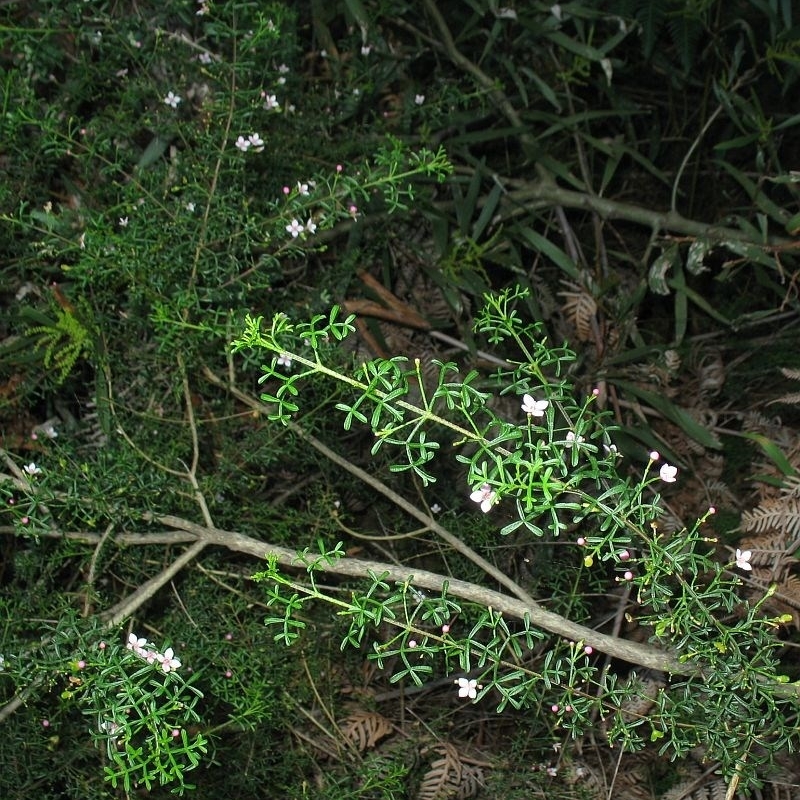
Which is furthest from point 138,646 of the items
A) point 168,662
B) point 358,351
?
point 358,351

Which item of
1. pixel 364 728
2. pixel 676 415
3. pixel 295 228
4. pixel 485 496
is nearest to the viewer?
pixel 485 496

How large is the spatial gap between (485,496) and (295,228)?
1069 mm

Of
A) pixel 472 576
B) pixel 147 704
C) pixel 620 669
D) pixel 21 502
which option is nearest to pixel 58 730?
pixel 147 704

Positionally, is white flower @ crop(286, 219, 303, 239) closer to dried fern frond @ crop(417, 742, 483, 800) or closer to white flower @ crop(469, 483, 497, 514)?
white flower @ crop(469, 483, 497, 514)

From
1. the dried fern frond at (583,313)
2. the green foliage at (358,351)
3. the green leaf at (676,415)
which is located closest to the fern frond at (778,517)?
the green foliage at (358,351)

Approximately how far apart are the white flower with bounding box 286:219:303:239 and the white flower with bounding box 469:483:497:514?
1037 millimetres

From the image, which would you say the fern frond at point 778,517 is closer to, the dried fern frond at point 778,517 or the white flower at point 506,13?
the dried fern frond at point 778,517

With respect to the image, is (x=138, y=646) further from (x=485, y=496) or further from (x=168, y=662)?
(x=485, y=496)

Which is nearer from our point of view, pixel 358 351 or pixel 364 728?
pixel 364 728

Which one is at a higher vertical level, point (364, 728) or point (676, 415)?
point (676, 415)

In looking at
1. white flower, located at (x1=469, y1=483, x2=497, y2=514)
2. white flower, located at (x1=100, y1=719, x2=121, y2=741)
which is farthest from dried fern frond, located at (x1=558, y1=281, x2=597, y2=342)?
white flower, located at (x1=100, y1=719, x2=121, y2=741)

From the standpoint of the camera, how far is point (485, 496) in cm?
153

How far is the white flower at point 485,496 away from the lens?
1.48m

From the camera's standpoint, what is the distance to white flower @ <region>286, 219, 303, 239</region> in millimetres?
2244
